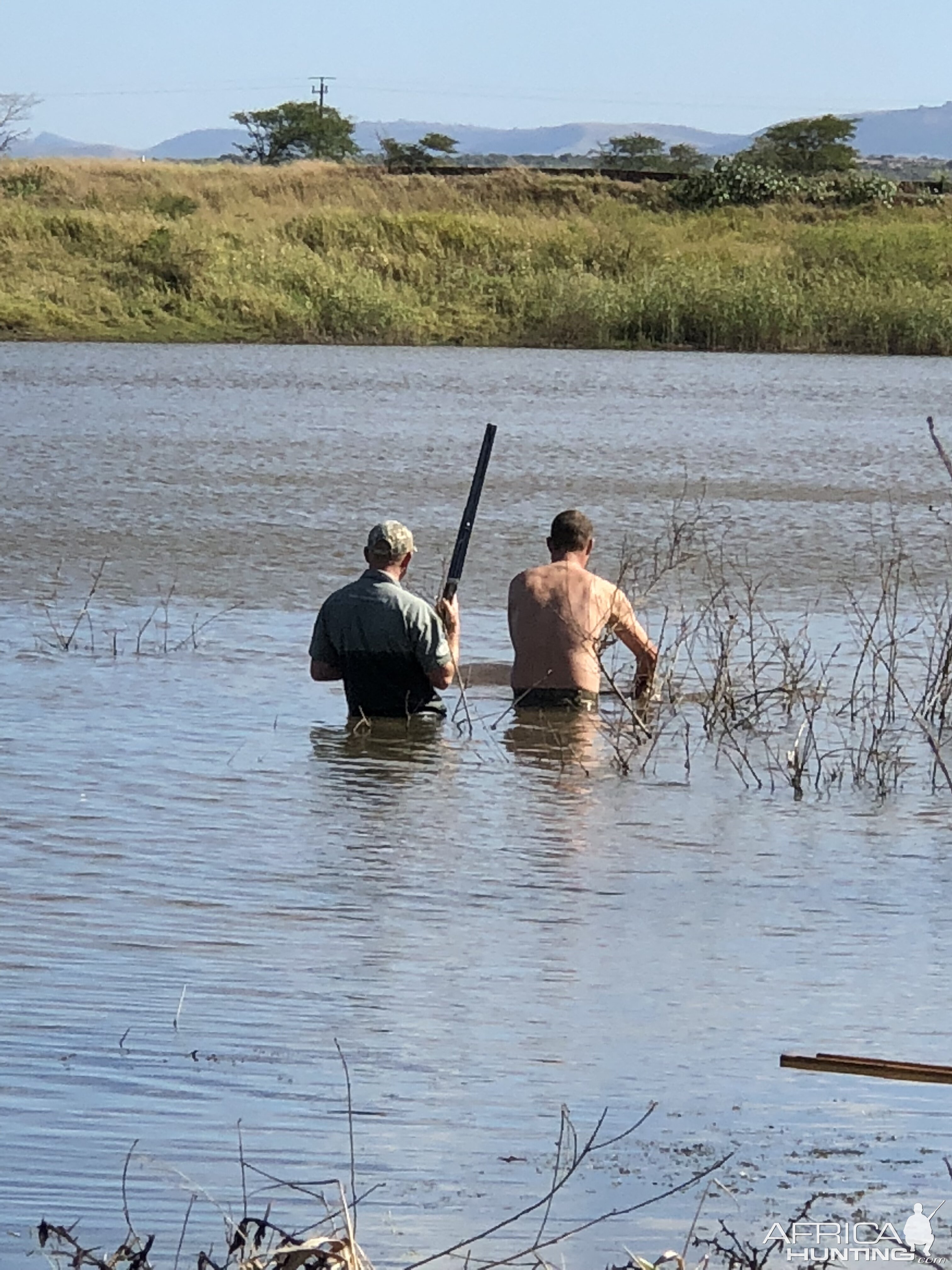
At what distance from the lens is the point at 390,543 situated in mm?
9008

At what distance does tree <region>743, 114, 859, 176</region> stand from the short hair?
65.2 metres

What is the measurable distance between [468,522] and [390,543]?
4.36ft

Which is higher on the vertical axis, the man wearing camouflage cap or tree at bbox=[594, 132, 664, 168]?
tree at bbox=[594, 132, 664, 168]

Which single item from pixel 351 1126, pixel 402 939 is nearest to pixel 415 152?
pixel 402 939

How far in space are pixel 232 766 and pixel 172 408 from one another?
1754cm

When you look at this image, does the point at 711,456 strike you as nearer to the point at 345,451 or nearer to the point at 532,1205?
the point at 345,451

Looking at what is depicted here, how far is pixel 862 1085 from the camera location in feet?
16.8

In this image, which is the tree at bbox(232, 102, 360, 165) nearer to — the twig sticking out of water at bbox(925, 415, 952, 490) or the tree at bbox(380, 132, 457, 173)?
the tree at bbox(380, 132, 457, 173)

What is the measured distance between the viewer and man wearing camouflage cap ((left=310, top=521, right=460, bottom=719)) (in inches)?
355

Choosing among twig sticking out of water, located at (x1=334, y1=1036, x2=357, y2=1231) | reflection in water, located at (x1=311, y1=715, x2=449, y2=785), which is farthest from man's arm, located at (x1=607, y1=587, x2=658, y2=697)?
twig sticking out of water, located at (x1=334, y1=1036, x2=357, y2=1231)

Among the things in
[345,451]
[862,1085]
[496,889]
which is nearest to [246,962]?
[496,889]

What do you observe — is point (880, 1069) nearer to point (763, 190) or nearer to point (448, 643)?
point (448, 643)

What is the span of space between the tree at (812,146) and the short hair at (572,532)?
2567 inches

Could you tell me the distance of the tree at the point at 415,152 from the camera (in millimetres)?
61844
